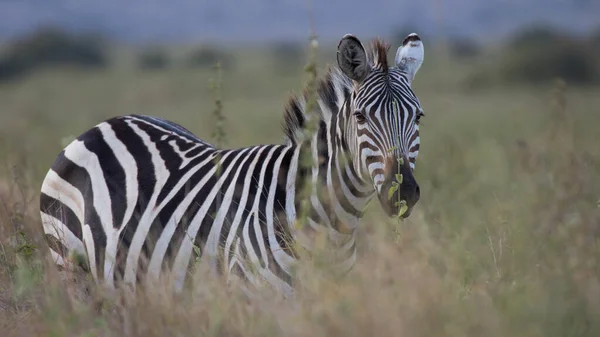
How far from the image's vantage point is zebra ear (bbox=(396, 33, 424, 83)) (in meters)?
5.41

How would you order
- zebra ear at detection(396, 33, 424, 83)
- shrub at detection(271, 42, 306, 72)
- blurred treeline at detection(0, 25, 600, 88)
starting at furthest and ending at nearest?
1. shrub at detection(271, 42, 306, 72)
2. blurred treeline at detection(0, 25, 600, 88)
3. zebra ear at detection(396, 33, 424, 83)

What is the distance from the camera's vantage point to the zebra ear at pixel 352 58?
195 inches

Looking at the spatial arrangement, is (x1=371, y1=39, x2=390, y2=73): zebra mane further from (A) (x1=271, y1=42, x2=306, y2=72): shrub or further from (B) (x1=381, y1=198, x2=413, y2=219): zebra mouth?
(A) (x1=271, y1=42, x2=306, y2=72): shrub

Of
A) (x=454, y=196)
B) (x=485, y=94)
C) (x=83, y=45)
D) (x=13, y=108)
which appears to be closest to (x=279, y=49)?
(x=83, y=45)

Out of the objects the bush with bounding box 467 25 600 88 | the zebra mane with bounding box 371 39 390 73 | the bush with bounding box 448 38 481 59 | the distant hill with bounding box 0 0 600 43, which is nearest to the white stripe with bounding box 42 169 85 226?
the zebra mane with bounding box 371 39 390 73

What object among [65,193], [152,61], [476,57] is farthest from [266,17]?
[65,193]

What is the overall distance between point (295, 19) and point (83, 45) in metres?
63.2

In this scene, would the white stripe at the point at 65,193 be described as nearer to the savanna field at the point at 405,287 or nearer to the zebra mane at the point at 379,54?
the savanna field at the point at 405,287

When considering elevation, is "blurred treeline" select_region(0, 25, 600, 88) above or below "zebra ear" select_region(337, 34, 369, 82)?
below

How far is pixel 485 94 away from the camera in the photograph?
Answer: 31922 mm

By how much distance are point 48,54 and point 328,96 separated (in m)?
42.1

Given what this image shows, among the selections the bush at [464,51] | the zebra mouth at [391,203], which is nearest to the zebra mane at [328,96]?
the zebra mouth at [391,203]

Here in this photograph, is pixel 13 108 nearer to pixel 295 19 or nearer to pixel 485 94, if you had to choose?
pixel 485 94

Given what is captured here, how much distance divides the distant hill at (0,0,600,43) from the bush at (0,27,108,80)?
1798 inches
